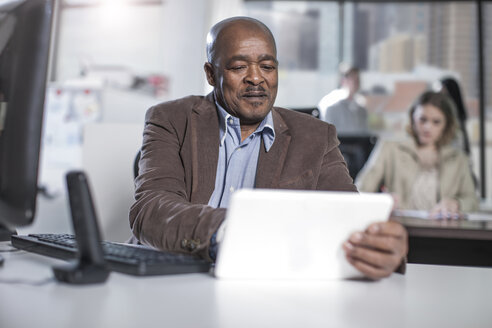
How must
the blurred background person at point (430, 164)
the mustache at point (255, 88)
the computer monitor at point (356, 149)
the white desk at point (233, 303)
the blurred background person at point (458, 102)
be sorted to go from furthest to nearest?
the blurred background person at point (458, 102) < the blurred background person at point (430, 164) < the computer monitor at point (356, 149) < the mustache at point (255, 88) < the white desk at point (233, 303)

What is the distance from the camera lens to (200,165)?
1.49 meters

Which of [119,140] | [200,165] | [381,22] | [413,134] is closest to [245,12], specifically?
[381,22]

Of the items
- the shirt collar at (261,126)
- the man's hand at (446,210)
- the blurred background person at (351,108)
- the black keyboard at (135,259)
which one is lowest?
the man's hand at (446,210)

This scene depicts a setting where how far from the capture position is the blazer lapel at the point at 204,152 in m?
1.47

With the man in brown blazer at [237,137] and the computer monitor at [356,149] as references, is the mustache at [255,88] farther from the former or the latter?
the computer monitor at [356,149]

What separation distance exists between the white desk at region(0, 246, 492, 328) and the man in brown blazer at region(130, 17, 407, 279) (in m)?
0.55

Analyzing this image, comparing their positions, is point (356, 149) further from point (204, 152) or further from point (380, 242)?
point (380, 242)

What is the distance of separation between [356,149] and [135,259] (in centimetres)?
217

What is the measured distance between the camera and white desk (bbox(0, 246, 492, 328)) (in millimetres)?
631

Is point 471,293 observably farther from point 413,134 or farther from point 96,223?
point 413,134

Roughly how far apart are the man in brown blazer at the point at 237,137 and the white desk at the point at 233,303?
0.55 metres

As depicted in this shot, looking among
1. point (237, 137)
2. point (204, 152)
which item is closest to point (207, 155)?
point (204, 152)

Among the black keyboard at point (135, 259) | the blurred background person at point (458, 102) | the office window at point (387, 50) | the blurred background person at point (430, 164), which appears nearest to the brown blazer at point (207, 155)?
the black keyboard at point (135, 259)

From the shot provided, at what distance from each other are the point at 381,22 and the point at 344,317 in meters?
5.55
